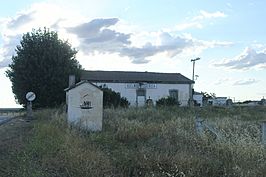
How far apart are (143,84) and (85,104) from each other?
49602mm

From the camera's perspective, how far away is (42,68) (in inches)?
1832

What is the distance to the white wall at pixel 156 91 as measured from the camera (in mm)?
69125

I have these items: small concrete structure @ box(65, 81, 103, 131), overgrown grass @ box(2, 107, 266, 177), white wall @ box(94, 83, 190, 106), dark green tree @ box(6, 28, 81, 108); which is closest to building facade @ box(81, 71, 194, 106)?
white wall @ box(94, 83, 190, 106)

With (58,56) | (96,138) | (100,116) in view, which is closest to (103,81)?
(58,56)

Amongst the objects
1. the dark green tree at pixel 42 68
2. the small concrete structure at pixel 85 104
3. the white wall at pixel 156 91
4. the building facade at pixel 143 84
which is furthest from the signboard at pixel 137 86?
the small concrete structure at pixel 85 104

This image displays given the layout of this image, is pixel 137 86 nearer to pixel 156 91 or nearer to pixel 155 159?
pixel 156 91

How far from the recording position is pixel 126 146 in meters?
14.0

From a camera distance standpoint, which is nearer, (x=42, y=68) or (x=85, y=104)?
(x=85, y=104)

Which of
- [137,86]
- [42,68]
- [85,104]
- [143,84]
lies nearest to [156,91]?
[143,84]

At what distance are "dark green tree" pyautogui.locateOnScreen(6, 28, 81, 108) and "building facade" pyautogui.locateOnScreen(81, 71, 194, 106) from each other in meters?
18.9

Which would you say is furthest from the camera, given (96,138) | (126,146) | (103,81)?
(103,81)

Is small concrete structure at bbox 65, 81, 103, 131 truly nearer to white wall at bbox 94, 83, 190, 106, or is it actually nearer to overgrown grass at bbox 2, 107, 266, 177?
overgrown grass at bbox 2, 107, 266, 177

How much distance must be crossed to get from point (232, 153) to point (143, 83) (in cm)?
5954

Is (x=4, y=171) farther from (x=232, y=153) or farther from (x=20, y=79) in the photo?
(x=20, y=79)
